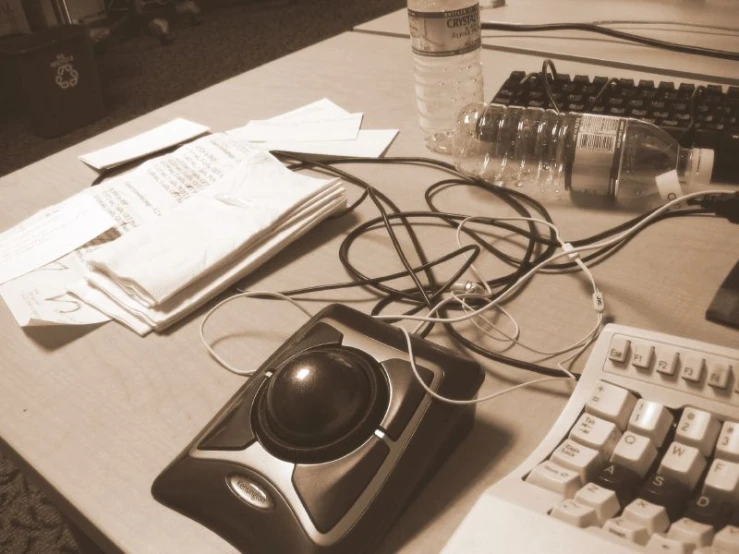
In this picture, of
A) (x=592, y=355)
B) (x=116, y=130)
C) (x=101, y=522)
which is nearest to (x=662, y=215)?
(x=592, y=355)

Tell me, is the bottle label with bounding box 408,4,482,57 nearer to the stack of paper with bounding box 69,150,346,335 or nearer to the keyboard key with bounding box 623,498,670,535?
the stack of paper with bounding box 69,150,346,335

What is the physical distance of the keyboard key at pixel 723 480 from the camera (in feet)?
1.03

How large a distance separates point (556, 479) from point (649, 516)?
0.15ft

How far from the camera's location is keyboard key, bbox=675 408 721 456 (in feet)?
1.12

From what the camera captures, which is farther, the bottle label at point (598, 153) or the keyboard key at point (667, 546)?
the bottle label at point (598, 153)

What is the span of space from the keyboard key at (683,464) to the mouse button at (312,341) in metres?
0.21

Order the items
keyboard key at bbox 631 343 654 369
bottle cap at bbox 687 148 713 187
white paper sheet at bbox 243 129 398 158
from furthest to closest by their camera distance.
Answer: white paper sheet at bbox 243 129 398 158 → bottle cap at bbox 687 148 713 187 → keyboard key at bbox 631 343 654 369

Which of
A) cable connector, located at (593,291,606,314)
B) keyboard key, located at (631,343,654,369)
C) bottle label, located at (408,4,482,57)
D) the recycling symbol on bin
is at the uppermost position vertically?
bottle label, located at (408,4,482,57)

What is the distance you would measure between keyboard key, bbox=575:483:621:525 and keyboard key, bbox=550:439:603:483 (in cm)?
1

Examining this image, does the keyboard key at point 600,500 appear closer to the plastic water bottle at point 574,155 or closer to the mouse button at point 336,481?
the mouse button at point 336,481

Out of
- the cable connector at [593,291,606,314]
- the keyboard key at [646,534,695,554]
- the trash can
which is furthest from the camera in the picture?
the trash can

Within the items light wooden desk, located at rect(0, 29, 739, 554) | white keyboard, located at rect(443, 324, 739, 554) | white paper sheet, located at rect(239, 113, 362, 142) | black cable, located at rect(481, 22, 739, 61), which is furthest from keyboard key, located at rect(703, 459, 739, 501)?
black cable, located at rect(481, 22, 739, 61)

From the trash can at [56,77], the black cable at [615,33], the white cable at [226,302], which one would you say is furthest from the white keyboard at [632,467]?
the trash can at [56,77]

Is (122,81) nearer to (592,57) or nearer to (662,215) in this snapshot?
(592,57)
